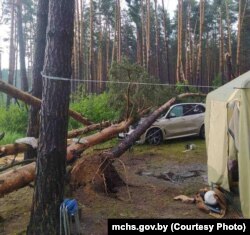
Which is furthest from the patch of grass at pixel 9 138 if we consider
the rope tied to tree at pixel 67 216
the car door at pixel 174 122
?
the rope tied to tree at pixel 67 216

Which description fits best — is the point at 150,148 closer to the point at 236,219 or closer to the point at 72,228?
the point at 236,219

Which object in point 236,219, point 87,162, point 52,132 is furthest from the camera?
point 87,162

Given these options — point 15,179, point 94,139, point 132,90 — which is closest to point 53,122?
point 15,179

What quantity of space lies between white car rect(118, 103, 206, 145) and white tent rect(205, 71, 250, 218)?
15.6ft

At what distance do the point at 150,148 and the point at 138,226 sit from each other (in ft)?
26.7

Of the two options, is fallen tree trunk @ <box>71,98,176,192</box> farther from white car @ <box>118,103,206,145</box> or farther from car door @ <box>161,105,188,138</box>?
car door @ <box>161,105,188,138</box>

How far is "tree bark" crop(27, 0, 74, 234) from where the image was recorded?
441 cm

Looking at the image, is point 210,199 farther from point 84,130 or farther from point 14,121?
point 14,121

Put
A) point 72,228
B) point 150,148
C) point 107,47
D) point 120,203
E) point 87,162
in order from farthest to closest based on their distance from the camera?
Answer: point 107,47
point 150,148
point 87,162
point 120,203
point 72,228

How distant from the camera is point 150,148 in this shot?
1278cm

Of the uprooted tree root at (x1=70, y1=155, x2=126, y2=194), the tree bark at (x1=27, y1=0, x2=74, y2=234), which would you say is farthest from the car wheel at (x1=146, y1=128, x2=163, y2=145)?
the tree bark at (x1=27, y1=0, x2=74, y2=234)

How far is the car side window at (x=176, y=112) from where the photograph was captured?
13367 millimetres

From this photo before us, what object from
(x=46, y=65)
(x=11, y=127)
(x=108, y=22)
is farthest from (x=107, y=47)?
(x=46, y=65)

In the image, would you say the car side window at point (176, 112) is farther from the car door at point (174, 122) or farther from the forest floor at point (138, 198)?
the forest floor at point (138, 198)
